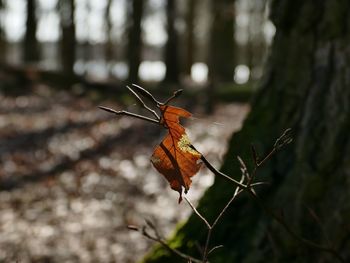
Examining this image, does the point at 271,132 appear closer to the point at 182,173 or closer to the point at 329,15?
the point at 329,15

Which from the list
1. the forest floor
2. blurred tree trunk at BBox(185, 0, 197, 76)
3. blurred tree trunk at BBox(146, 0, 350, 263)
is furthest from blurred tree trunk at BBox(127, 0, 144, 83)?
blurred tree trunk at BBox(185, 0, 197, 76)

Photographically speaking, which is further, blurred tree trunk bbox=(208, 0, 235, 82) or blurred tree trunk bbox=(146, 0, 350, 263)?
blurred tree trunk bbox=(208, 0, 235, 82)

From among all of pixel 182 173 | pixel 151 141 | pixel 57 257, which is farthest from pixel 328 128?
pixel 151 141

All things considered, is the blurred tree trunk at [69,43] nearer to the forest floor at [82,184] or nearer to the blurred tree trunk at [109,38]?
the forest floor at [82,184]

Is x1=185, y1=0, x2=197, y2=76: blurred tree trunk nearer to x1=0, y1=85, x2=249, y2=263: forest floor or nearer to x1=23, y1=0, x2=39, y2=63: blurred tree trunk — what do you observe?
x1=23, y1=0, x2=39, y2=63: blurred tree trunk

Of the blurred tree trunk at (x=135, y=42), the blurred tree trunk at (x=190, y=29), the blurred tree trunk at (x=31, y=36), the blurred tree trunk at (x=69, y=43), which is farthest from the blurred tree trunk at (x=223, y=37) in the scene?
the blurred tree trunk at (x=190, y=29)
